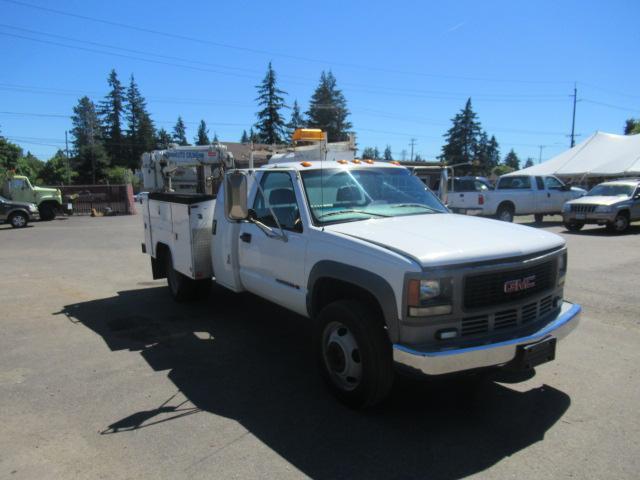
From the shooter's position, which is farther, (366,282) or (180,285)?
(180,285)

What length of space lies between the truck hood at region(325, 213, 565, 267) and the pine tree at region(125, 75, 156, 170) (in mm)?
95252

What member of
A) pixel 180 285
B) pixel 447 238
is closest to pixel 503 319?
pixel 447 238

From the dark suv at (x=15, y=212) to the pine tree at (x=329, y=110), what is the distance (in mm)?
51091

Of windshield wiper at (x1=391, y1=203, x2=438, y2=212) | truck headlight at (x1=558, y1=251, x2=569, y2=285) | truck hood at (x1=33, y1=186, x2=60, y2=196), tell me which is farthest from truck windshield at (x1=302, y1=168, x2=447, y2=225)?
truck hood at (x1=33, y1=186, x2=60, y2=196)

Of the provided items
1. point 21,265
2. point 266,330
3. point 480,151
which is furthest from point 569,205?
point 480,151

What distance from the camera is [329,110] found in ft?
241

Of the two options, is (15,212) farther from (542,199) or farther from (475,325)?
(475,325)

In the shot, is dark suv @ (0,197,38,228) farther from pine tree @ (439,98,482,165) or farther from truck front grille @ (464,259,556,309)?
pine tree @ (439,98,482,165)

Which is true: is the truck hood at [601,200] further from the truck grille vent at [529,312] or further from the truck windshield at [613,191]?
the truck grille vent at [529,312]

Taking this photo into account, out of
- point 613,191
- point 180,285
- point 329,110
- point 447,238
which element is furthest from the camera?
point 329,110

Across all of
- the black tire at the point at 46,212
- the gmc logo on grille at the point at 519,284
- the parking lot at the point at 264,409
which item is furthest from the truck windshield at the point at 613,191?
the black tire at the point at 46,212

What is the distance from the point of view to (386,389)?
12.1 ft

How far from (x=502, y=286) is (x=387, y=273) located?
0.85m

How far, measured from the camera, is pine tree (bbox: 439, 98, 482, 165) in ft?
270
